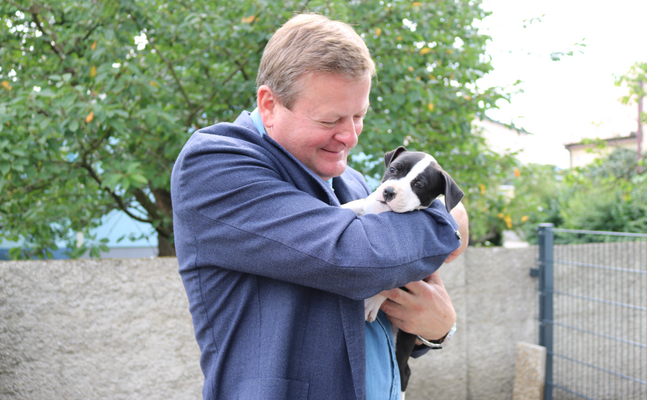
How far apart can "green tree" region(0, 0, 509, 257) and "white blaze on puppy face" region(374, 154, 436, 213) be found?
1.71 metres

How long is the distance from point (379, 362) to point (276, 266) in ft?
1.98

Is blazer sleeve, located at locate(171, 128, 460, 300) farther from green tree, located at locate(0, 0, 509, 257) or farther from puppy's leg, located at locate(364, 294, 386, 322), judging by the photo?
green tree, located at locate(0, 0, 509, 257)

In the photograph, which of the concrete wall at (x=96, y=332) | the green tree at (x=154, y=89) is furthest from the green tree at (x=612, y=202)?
the concrete wall at (x=96, y=332)

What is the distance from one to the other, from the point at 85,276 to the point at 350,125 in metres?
2.22

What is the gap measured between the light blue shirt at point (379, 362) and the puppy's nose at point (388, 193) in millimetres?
442

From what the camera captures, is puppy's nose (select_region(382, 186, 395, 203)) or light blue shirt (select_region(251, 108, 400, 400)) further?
puppy's nose (select_region(382, 186, 395, 203))

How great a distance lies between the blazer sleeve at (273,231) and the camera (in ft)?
4.00

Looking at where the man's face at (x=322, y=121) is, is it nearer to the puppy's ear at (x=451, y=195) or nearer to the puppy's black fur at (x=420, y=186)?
the puppy's black fur at (x=420, y=186)

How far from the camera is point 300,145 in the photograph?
1477mm

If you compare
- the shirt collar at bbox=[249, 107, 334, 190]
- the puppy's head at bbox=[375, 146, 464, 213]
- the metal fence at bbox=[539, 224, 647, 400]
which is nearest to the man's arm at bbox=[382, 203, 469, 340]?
the puppy's head at bbox=[375, 146, 464, 213]

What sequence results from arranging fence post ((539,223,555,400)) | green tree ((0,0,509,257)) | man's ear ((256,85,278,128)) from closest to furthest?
man's ear ((256,85,278,128)), green tree ((0,0,509,257)), fence post ((539,223,555,400))

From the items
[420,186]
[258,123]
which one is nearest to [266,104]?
[258,123]

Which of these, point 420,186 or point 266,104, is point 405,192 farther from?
point 266,104

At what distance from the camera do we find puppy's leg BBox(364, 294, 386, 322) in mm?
1673
